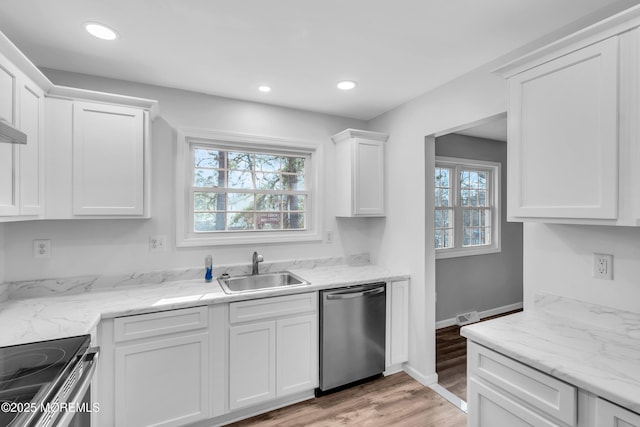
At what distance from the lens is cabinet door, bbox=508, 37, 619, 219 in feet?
4.16

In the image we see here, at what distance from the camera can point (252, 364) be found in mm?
2139

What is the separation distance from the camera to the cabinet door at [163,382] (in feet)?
5.93

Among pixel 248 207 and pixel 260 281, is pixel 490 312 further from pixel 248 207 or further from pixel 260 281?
pixel 248 207

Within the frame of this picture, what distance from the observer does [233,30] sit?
5.61ft

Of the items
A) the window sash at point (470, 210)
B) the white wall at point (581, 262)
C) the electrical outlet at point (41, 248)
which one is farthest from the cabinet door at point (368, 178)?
the electrical outlet at point (41, 248)

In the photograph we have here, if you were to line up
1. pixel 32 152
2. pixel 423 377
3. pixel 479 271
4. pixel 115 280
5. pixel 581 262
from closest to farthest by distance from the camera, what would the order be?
pixel 581 262
pixel 32 152
pixel 115 280
pixel 423 377
pixel 479 271

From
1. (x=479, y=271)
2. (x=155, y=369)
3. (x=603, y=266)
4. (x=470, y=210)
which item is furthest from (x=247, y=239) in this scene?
(x=479, y=271)

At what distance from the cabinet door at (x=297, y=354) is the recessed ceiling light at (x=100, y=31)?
209cm

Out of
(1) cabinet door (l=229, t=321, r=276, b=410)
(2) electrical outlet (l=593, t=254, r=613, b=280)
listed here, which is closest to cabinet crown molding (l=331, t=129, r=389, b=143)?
(1) cabinet door (l=229, t=321, r=276, b=410)

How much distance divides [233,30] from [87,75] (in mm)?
1319

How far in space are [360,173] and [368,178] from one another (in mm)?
105

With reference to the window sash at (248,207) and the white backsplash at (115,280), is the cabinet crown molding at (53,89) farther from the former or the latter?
the white backsplash at (115,280)

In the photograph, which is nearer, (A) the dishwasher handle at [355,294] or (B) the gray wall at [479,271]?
(A) the dishwasher handle at [355,294]

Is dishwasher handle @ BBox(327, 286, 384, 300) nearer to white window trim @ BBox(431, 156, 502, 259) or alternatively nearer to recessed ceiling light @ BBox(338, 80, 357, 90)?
white window trim @ BBox(431, 156, 502, 259)
